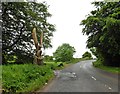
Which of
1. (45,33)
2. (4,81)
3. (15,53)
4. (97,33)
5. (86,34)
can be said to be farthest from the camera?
(86,34)

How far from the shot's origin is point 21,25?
3491 cm

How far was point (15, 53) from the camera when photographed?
3488cm

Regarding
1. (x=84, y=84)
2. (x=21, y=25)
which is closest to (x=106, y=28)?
(x=21, y=25)

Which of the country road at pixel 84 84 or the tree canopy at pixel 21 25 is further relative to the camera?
the tree canopy at pixel 21 25

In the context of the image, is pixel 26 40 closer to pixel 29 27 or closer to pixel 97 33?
pixel 29 27

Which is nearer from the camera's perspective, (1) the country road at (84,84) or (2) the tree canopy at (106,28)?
(1) the country road at (84,84)

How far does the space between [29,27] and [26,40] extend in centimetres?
239

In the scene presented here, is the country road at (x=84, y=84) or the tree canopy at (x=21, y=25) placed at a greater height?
the tree canopy at (x=21, y=25)

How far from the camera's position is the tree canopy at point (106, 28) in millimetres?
33116

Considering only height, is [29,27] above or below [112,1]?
below

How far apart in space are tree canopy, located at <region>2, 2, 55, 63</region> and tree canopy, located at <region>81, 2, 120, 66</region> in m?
7.64

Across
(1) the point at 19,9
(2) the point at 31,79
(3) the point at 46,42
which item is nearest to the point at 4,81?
(2) the point at 31,79

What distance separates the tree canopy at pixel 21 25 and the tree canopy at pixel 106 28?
7637mm

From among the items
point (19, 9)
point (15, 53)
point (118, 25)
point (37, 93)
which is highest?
point (19, 9)
